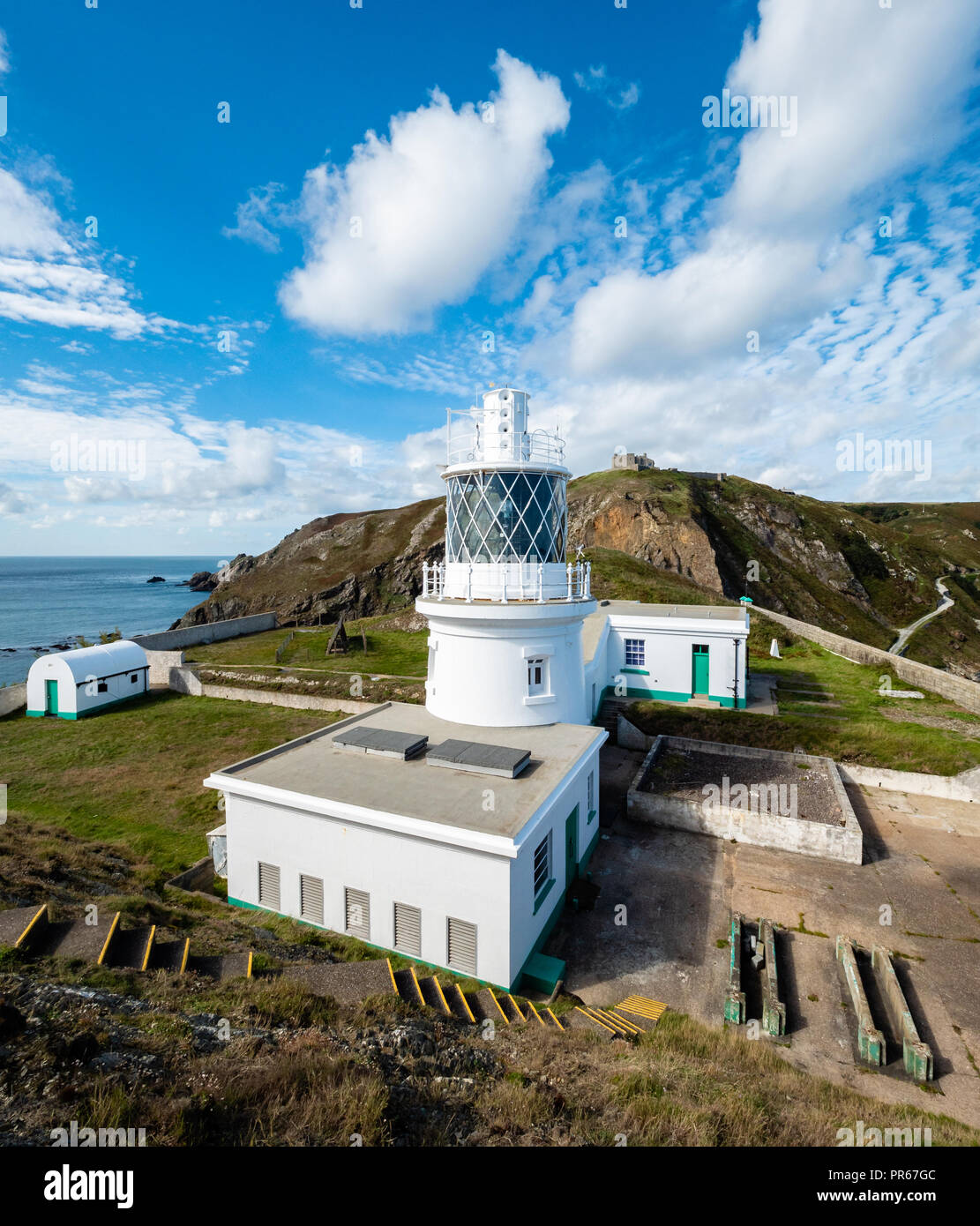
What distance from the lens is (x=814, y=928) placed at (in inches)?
442

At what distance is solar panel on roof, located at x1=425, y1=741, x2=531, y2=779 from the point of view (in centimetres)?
1166

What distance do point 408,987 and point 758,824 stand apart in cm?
1013

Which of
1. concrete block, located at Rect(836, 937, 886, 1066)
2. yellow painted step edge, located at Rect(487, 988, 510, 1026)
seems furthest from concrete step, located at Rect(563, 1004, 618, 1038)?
Result: concrete block, located at Rect(836, 937, 886, 1066)

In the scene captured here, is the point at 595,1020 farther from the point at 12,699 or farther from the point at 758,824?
the point at 12,699

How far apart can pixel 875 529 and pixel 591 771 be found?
3697 inches

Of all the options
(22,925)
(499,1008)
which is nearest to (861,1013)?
(499,1008)

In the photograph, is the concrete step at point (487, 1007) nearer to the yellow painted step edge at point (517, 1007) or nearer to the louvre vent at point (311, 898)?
the yellow painted step edge at point (517, 1007)

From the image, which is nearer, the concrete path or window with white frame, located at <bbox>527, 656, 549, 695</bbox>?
window with white frame, located at <bbox>527, 656, 549, 695</bbox>

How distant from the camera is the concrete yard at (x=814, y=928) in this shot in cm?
856

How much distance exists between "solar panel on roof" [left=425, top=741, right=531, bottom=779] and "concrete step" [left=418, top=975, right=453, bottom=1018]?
12.9ft

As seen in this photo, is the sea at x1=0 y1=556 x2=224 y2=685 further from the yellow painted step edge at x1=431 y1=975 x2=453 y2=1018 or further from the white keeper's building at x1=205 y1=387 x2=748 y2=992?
the yellow painted step edge at x1=431 y1=975 x2=453 y2=1018

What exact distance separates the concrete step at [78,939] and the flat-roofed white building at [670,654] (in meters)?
16.0
